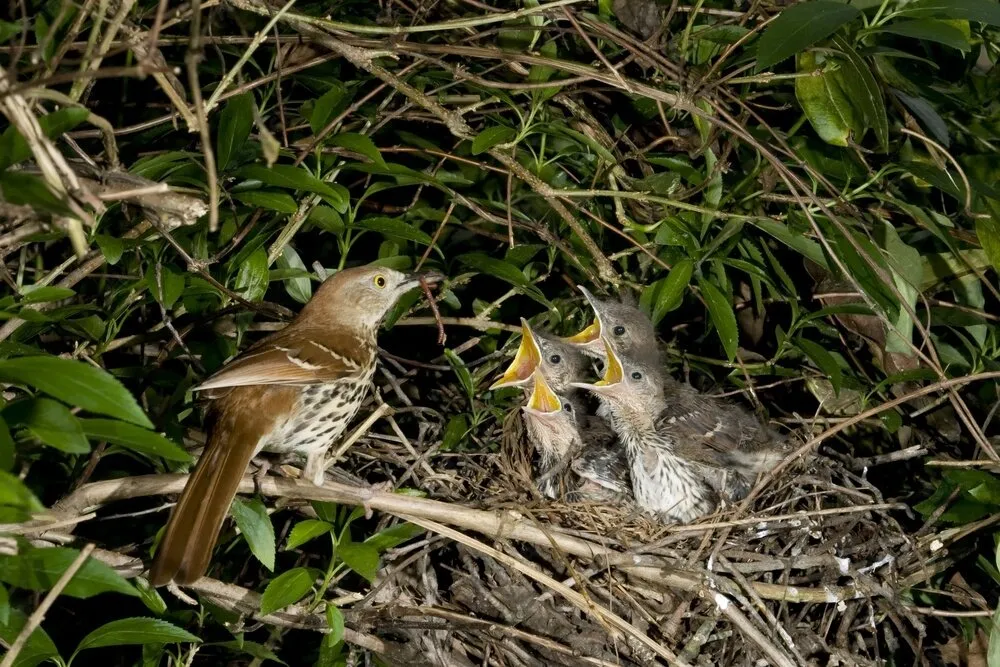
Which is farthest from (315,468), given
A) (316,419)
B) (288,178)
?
(288,178)

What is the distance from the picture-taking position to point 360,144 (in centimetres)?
292

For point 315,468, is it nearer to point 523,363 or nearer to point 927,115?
point 523,363

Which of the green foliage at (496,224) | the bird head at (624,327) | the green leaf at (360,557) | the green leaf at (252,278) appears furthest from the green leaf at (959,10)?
the green leaf at (360,557)

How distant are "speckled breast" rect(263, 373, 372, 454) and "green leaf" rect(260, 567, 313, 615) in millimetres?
418

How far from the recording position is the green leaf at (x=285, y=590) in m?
2.74

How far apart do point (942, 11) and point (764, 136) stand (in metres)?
0.63

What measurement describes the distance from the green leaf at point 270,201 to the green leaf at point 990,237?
2.06 m

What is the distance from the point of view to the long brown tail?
8.34ft

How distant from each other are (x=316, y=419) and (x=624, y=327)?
114cm

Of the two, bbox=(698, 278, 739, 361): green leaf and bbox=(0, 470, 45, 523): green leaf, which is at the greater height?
bbox=(0, 470, 45, 523): green leaf

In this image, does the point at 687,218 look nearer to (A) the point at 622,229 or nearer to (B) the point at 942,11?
(A) the point at 622,229

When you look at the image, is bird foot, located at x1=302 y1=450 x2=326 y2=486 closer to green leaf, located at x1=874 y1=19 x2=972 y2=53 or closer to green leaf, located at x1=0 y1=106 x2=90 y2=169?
green leaf, located at x1=0 y1=106 x2=90 y2=169

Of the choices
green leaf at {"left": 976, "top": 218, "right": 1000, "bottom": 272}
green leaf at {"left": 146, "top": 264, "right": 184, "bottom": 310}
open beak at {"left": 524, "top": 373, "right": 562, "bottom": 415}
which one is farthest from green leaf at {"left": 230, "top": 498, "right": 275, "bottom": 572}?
green leaf at {"left": 976, "top": 218, "right": 1000, "bottom": 272}

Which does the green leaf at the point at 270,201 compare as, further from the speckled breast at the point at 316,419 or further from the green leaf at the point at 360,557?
the green leaf at the point at 360,557
